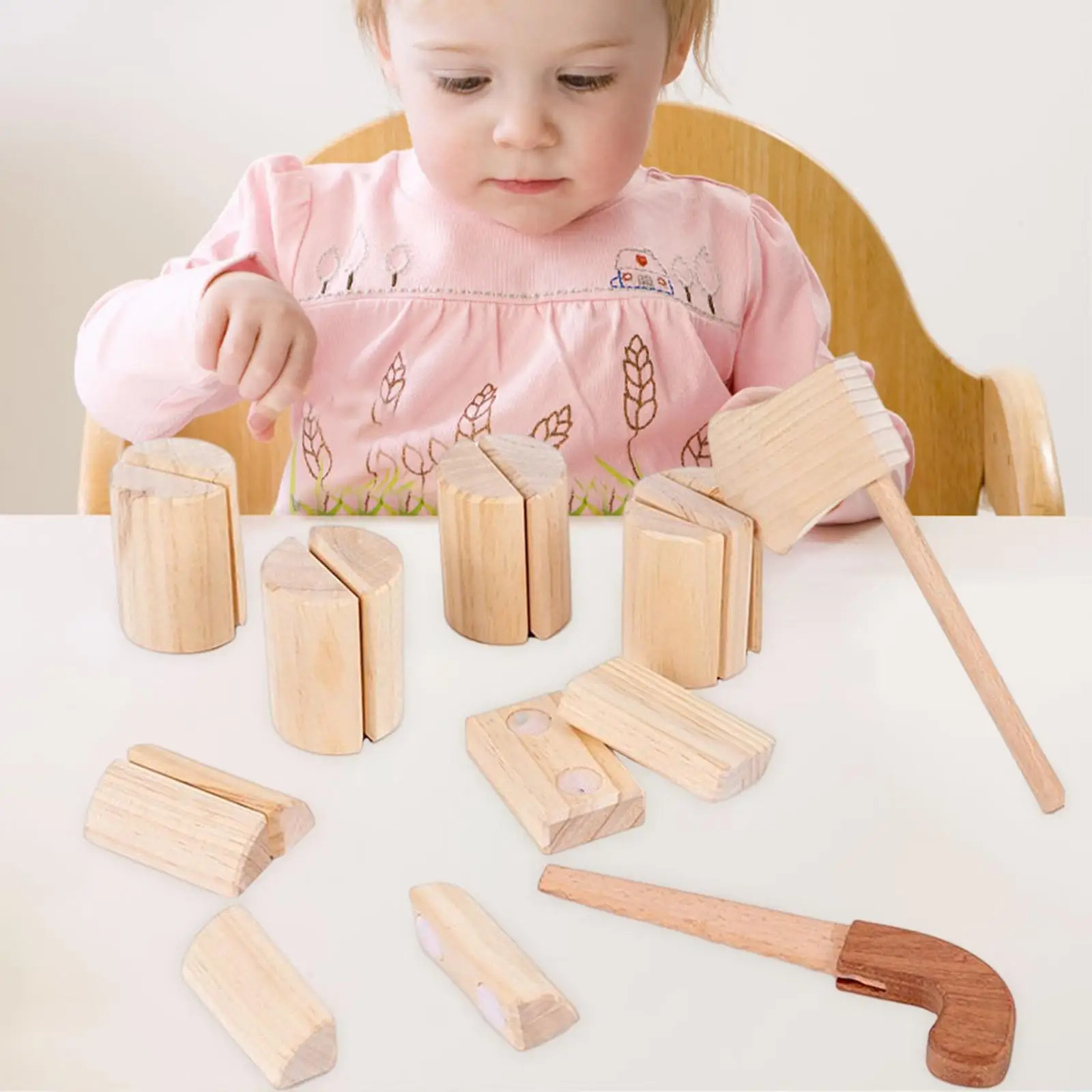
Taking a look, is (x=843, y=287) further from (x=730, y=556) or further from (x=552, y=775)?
(x=552, y=775)

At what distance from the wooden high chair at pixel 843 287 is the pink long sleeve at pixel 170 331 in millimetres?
145

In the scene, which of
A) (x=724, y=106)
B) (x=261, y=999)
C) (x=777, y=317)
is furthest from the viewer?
(x=724, y=106)

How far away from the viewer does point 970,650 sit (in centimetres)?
53

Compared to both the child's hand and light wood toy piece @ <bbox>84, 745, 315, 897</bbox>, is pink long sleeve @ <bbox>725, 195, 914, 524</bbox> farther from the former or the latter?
light wood toy piece @ <bbox>84, 745, 315, 897</bbox>

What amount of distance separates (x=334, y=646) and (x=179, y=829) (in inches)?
3.5

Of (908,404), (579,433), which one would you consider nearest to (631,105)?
(579,433)

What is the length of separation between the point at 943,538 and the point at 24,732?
443 mm

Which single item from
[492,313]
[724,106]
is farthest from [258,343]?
[724,106]

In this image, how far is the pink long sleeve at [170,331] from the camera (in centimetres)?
79

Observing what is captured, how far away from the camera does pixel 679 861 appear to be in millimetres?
492

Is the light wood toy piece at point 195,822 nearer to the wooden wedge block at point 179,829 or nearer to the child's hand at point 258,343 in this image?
the wooden wedge block at point 179,829

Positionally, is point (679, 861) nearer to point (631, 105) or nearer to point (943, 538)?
point (943, 538)

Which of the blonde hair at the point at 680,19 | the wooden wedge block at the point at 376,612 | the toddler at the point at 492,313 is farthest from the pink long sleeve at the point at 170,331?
the wooden wedge block at the point at 376,612

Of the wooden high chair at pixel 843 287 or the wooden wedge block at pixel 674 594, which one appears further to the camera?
the wooden high chair at pixel 843 287
